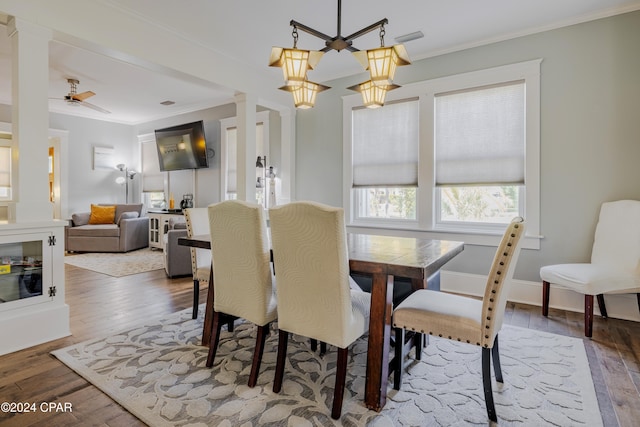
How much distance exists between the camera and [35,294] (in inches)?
97.3

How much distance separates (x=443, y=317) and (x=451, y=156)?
2460 millimetres

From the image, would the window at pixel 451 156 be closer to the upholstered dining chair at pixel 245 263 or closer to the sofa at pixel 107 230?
the upholstered dining chair at pixel 245 263

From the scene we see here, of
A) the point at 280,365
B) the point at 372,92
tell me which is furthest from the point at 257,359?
the point at 372,92

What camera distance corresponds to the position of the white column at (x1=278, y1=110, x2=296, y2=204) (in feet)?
15.9

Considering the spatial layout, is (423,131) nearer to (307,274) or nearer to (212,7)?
(212,7)

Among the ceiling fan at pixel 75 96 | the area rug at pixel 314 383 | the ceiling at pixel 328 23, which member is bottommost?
the area rug at pixel 314 383

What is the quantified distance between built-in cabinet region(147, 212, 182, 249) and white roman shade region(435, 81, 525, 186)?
15.3ft

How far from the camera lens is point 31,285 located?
248 centimetres

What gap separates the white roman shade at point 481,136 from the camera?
11.1ft

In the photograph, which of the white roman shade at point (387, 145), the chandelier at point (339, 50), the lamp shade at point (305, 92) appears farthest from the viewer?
the white roman shade at point (387, 145)

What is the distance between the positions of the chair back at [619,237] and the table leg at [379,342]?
223cm

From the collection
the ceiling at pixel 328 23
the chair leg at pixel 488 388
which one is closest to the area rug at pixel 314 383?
the chair leg at pixel 488 388

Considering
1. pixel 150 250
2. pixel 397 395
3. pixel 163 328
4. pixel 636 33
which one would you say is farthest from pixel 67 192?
pixel 636 33

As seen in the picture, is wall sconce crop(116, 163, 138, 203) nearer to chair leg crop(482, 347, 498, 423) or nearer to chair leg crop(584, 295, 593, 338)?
chair leg crop(482, 347, 498, 423)
